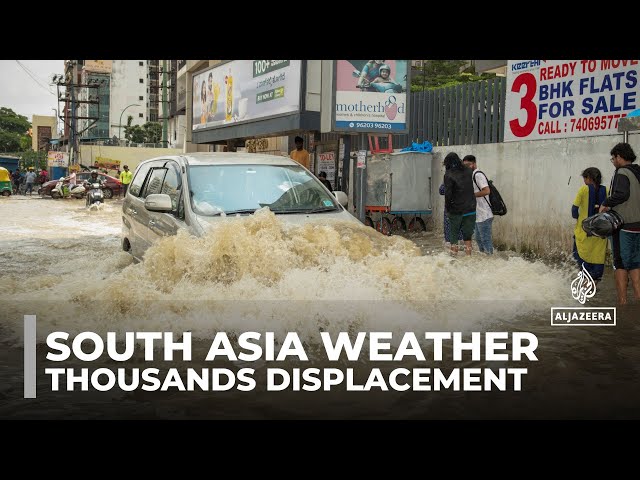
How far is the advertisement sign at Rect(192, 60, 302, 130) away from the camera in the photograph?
675 inches

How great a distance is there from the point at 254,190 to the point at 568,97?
6.79 meters

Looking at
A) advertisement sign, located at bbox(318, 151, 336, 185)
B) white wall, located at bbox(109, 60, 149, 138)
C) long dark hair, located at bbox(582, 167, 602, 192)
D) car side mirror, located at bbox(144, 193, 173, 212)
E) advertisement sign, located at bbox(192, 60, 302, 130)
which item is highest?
white wall, located at bbox(109, 60, 149, 138)

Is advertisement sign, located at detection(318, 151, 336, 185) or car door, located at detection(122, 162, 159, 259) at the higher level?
advertisement sign, located at detection(318, 151, 336, 185)

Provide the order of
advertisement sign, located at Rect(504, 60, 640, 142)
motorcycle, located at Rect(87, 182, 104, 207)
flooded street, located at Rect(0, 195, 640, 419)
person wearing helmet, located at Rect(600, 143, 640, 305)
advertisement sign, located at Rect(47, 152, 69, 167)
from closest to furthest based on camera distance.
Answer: flooded street, located at Rect(0, 195, 640, 419) → person wearing helmet, located at Rect(600, 143, 640, 305) → advertisement sign, located at Rect(504, 60, 640, 142) → motorcycle, located at Rect(87, 182, 104, 207) → advertisement sign, located at Rect(47, 152, 69, 167)

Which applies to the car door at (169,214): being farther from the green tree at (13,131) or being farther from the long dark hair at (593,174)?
the green tree at (13,131)

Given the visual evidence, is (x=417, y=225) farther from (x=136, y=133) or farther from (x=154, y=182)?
(x=136, y=133)

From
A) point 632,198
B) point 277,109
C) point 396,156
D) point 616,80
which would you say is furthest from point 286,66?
point 632,198

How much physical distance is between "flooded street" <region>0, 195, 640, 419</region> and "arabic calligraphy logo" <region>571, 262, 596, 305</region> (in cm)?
12

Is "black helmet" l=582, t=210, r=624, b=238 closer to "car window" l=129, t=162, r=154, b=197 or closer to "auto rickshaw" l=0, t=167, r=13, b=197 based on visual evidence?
"car window" l=129, t=162, r=154, b=197

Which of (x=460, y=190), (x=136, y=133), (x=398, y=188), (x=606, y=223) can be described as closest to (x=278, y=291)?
(x=606, y=223)

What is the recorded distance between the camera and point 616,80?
35.6ft

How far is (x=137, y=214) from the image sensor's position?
8336mm

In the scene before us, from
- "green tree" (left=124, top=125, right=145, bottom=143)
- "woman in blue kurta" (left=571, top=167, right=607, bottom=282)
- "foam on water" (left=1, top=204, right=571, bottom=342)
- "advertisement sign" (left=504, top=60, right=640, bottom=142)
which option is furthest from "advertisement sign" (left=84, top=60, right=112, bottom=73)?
"foam on water" (left=1, top=204, right=571, bottom=342)

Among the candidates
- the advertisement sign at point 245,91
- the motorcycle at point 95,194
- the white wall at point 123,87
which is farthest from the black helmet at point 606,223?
the white wall at point 123,87
